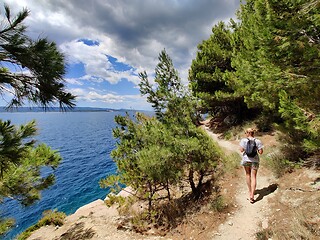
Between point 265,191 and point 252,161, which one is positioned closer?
point 252,161

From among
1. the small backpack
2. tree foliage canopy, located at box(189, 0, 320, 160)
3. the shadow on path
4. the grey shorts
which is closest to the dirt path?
the shadow on path

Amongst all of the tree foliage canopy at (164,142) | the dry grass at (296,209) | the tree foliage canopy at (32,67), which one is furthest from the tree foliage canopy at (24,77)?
the dry grass at (296,209)

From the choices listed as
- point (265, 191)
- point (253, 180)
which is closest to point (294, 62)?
point (253, 180)

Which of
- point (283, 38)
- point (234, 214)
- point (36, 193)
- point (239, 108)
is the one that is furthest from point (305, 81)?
point (239, 108)

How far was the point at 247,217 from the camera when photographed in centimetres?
611

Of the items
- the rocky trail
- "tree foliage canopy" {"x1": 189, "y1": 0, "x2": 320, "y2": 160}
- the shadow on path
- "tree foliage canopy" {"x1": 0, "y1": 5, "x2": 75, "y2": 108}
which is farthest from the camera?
the shadow on path

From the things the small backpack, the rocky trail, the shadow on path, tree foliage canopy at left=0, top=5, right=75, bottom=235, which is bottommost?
the rocky trail

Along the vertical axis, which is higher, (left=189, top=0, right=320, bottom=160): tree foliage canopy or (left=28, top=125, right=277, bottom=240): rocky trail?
(left=189, top=0, right=320, bottom=160): tree foliage canopy

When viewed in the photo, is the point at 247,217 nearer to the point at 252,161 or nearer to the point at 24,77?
the point at 252,161

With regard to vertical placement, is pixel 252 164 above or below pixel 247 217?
above

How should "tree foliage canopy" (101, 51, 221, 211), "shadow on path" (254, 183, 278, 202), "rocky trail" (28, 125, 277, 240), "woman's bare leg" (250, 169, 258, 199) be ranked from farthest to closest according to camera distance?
"tree foliage canopy" (101, 51, 221, 211) → "shadow on path" (254, 183, 278, 202) → "woman's bare leg" (250, 169, 258, 199) → "rocky trail" (28, 125, 277, 240)

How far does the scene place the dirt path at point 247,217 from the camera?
554 centimetres

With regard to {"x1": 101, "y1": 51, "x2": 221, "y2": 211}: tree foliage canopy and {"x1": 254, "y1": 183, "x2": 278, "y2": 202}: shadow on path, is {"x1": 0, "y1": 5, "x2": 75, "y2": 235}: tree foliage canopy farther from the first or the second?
{"x1": 254, "y1": 183, "x2": 278, "y2": 202}: shadow on path

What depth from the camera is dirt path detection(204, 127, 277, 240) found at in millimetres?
5543
